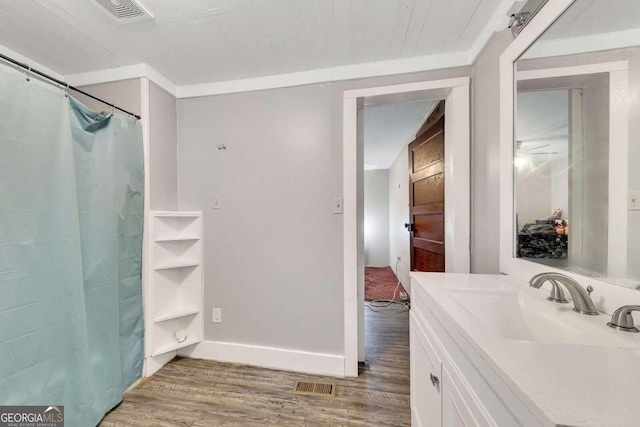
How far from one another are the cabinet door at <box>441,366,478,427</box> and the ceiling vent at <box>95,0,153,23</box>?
6.99 feet

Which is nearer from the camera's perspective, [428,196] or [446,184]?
[446,184]

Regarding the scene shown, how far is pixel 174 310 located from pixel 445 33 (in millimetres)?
2679

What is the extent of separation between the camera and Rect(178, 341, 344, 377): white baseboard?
1735mm

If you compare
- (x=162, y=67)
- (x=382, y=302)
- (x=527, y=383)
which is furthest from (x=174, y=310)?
(x=382, y=302)

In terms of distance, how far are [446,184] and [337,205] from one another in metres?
0.79

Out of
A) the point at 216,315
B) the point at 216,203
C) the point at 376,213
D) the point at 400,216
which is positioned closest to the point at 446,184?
the point at 216,203

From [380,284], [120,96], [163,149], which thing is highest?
[120,96]

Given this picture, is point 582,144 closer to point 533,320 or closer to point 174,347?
point 533,320

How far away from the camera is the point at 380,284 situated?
3.95m

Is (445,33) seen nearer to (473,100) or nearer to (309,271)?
(473,100)

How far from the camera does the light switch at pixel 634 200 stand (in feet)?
2.27

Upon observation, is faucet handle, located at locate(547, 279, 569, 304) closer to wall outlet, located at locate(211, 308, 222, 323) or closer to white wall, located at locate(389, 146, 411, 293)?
wall outlet, located at locate(211, 308, 222, 323)

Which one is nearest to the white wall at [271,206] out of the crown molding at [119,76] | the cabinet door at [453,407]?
the crown molding at [119,76]

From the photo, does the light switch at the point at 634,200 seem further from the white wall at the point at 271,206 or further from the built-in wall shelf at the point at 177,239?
the built-in wall shelf at the point at 177,239
